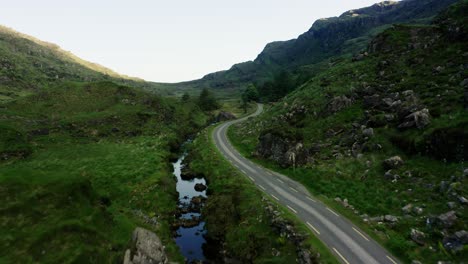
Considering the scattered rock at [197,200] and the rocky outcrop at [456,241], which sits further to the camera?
the scattered rock at [197,200]

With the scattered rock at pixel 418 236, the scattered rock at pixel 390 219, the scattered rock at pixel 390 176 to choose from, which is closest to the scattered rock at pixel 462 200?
the scattered rock at pixel 418 236

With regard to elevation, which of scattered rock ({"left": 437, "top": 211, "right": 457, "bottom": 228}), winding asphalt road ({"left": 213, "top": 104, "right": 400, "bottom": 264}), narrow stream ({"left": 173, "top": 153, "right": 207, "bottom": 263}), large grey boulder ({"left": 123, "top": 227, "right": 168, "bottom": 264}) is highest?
scattered rock ({"left": 437, "top": 211, "right": 457, "bottom": 228})

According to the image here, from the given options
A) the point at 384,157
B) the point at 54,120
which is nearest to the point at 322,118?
the point at 384,157

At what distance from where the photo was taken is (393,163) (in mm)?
38812

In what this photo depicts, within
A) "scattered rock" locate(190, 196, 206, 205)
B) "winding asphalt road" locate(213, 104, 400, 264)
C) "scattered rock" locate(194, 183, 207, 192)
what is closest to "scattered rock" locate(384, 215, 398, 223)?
"winding asphalt road" locate(213, 104, 400, 264)

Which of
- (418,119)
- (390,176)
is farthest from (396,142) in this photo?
(390,176)

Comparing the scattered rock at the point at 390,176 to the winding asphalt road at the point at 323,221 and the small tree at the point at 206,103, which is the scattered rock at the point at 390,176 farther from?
the small tree at the point at 206,103

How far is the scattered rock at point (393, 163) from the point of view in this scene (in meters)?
38.6

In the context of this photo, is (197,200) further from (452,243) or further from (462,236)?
(462,236)

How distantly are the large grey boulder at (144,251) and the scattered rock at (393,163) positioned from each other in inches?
1324

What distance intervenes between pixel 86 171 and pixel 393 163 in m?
54.4

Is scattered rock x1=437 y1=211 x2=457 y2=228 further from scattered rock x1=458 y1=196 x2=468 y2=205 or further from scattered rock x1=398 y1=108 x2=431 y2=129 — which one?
scattered rock x1=398 y1=108 x2=431 y2=129

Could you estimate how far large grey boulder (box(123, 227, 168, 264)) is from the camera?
24.0 metres

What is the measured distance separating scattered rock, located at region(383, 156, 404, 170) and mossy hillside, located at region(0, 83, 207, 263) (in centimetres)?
3251
